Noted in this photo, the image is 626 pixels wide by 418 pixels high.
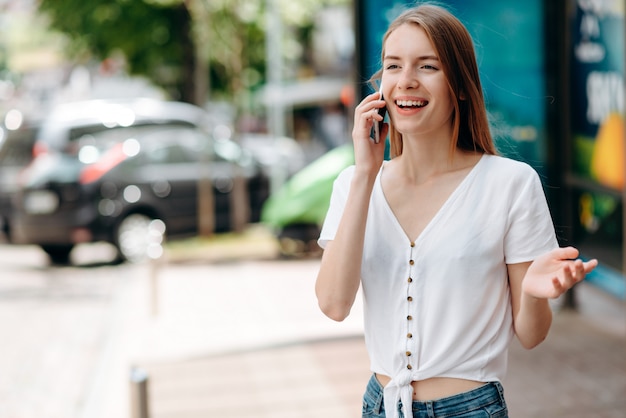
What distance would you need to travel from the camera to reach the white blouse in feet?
7.36

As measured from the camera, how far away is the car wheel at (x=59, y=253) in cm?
1437

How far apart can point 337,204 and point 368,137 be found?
0.64ft

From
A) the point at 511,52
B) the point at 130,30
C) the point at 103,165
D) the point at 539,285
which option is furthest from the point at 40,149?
the point at 539,285

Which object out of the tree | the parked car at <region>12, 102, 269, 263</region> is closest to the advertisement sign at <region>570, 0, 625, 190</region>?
the parked car at <region>12, 102, 269, 263</region>

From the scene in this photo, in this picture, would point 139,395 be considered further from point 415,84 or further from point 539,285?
point 539,285

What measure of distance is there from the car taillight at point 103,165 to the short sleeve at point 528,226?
12.1 metres

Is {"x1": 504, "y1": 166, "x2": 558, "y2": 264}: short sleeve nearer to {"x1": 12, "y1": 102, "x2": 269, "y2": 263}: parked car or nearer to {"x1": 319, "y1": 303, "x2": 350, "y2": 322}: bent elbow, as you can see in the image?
{"x1": 319, "y1": 303, "x2": 350, "y2": 322}: bent elbow

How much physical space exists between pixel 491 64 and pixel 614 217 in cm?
155

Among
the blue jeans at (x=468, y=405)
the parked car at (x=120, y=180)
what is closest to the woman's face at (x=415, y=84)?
the blue jeans at (x=468, y=405)

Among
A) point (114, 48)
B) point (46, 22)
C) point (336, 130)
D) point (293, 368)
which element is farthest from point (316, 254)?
point (46, 22)

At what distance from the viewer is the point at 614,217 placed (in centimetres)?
756

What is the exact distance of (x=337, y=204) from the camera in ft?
8.03

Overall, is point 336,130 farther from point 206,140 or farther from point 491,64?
point 491,64

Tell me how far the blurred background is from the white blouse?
26cm
